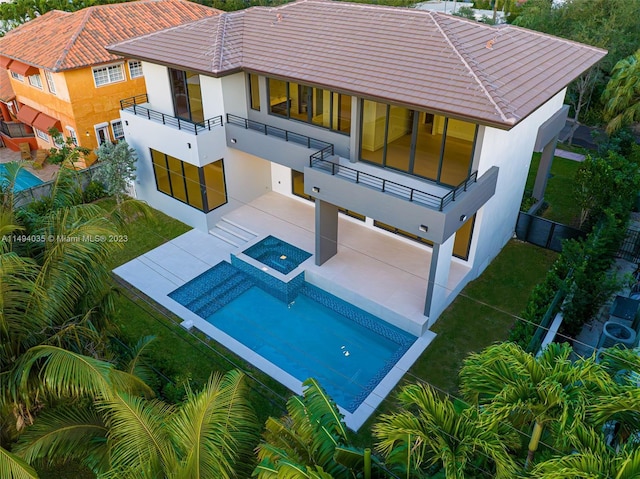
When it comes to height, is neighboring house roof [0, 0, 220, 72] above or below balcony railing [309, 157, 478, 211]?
above

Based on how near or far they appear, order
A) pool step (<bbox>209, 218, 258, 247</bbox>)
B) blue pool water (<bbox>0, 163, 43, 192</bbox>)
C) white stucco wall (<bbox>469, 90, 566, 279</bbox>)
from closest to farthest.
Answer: white stucco wall (<bbox>469, 90, 566, 279</bbox>) → pool step (<bbox>209, 218, 258, 247</bbox>) → blue pool water (<bbox>0, 163, 43, 192</bbox>)

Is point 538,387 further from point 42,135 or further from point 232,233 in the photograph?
point 42,135

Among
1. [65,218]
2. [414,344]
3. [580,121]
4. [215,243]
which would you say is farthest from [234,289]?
[580,121]

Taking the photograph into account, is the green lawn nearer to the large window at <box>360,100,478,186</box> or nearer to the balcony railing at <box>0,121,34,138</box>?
the large window at <box>360,100,478,186</box>

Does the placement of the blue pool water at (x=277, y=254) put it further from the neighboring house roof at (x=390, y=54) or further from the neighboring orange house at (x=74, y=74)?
the neighboring orange house at (x=74, y=74)

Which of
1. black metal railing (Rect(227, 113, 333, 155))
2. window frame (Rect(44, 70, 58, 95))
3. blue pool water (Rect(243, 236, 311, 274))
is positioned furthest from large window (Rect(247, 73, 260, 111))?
window frame (Rect(44, 70, 58, 95))

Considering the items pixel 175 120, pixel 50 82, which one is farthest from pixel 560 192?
pixel 50 82

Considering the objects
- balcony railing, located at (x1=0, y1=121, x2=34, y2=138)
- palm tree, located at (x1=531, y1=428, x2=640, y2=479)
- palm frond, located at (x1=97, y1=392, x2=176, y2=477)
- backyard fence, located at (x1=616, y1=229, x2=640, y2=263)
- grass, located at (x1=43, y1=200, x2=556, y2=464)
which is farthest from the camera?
balcony railing, located at (x1=0, y1=121, x2=34, y2=138)

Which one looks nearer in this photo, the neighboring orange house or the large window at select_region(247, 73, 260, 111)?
the large window at select_region(247, 73, 260, 111)
